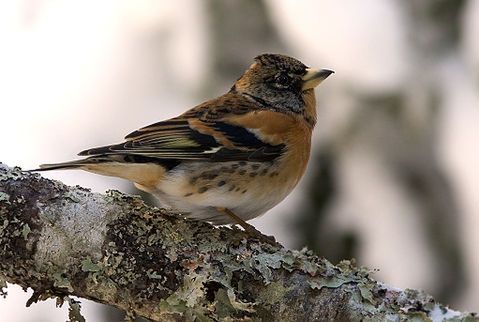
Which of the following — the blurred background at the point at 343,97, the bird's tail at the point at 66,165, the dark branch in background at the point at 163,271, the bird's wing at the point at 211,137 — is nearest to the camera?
the dark branch in background at the point at 163,271

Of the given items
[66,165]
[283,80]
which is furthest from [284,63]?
[66,165]

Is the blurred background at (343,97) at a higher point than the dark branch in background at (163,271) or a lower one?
higher

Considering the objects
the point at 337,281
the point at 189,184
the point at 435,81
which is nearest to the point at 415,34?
the point at 435,81

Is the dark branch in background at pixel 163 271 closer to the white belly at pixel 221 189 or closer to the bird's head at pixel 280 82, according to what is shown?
the white belly at pixel 221 189

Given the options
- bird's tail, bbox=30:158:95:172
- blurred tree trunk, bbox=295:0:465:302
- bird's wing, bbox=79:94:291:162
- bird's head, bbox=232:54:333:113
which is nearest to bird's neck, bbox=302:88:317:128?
bird's head, bbox=232:54:333:113

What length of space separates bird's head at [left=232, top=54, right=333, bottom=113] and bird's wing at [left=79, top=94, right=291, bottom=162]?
17 cm

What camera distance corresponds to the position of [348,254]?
4.38 meters

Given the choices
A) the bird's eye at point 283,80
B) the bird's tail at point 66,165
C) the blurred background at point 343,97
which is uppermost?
the blurred background at point 343,97

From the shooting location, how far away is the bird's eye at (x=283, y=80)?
3.13 m

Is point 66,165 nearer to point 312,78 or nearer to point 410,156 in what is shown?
point 312,78

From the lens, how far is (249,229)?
2.57 meters

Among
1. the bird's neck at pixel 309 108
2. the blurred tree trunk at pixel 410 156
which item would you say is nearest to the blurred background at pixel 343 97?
the blurred tree trunk at pixel 410 156

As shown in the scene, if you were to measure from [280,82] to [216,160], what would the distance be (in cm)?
56

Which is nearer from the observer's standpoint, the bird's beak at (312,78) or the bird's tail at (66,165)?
the bird's tail at (66,165)
